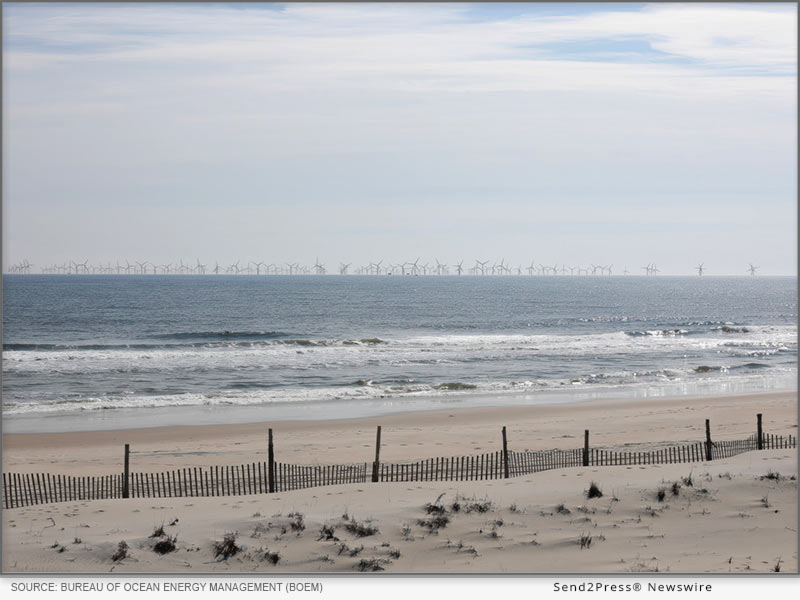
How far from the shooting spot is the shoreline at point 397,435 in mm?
21906

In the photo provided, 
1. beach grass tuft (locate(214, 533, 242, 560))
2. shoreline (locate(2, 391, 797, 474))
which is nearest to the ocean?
shoreline (locate(2, 391, 797, 474))

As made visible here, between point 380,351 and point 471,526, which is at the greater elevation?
point 471,526

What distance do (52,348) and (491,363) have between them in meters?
29.3

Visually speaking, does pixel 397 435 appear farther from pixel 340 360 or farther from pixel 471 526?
pixel 340 360

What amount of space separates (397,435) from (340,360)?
20.7m

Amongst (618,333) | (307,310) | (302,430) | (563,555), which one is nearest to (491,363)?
(302,430)

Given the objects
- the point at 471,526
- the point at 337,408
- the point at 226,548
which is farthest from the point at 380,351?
the point at 226,548

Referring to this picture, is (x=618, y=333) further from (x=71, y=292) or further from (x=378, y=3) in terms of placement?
(x=71, y=292)

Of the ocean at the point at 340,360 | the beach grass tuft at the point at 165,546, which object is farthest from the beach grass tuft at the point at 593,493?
the ocean at the point at 340,360

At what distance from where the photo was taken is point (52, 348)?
174 ft

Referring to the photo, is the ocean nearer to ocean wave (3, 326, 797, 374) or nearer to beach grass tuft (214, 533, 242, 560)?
ocean wave (3, 326, 797, 374)

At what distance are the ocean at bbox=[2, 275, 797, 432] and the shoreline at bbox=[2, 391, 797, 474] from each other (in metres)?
1.92

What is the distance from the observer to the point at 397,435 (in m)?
25.5

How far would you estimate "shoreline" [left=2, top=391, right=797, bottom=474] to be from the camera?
21.9 meters
